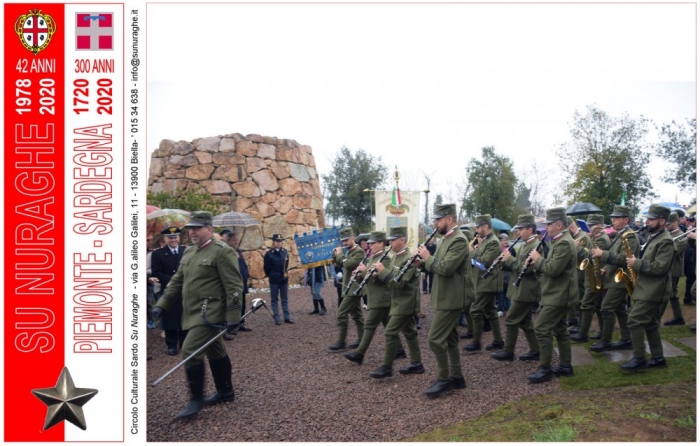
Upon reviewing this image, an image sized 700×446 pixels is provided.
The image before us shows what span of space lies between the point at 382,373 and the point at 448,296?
4.72 feet

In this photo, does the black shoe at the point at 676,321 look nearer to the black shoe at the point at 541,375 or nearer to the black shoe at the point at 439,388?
the black shoe at the point at 541,375

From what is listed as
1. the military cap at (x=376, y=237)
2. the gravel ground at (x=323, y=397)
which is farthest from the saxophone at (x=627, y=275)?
the military cap at (x=376, y=237)

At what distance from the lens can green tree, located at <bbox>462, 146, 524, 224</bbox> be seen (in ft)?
71.3

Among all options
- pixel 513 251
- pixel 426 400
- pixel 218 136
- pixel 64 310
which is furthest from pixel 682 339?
pixel 218 136

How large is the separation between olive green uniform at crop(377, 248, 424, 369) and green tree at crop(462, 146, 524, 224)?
→ 617 inches

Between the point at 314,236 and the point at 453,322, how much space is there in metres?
6.35

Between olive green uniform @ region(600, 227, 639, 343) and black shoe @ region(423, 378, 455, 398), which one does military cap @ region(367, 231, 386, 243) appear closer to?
black shoe @ region(423, 378, 455, 398)

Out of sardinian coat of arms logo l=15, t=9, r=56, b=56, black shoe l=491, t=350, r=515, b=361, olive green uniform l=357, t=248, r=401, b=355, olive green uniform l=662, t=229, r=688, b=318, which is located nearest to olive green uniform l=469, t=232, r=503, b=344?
black shoe l=491, t=350, r=515, b=361

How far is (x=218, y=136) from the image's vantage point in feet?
60.4

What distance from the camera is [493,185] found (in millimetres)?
21812

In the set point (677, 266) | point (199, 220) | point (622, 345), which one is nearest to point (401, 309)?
point (199, 220)

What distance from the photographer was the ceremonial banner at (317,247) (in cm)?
1193

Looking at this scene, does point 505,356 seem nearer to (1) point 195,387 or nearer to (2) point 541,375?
(2) point 541,375

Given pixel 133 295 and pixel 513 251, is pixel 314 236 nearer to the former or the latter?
pixel 513 251
